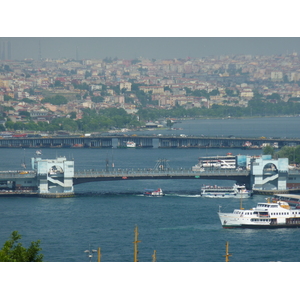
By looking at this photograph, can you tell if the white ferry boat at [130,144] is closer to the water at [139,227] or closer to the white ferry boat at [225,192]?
the water at [139,227]

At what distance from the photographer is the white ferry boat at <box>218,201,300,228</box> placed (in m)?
11.9

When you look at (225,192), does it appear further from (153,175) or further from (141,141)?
(141,141)

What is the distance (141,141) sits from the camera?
98.0 feet

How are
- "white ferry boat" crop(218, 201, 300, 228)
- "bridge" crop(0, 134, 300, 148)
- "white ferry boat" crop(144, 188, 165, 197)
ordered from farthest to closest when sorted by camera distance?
1. "bridge" crop(0, 134, 300, 148)
2. "white ferry boat" crop(144, 188, 165, 197)
3. "white ferry boat" crop(218, 201, 300, 228)

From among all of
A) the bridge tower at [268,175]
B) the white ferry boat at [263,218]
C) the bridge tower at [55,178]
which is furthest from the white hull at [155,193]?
the white ferry boat at [263,218]

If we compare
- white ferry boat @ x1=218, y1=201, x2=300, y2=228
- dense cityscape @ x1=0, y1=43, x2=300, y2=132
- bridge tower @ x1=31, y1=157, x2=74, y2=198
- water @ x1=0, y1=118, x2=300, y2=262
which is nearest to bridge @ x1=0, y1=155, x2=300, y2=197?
bridge tower @ x1=31, y1=157, x2=74, y2=198

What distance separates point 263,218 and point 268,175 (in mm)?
3684

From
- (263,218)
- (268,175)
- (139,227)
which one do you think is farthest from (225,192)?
(139,227)

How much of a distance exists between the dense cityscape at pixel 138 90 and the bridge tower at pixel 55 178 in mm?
20762

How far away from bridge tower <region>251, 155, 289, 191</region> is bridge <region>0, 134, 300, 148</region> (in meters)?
12.6

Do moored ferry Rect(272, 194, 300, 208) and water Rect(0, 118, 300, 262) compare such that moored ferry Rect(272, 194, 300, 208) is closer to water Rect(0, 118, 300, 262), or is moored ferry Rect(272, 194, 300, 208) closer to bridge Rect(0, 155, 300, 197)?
water Rect(0, 118, 300, 262)

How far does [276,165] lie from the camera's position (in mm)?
15633

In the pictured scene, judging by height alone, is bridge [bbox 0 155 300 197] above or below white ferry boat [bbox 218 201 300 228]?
above

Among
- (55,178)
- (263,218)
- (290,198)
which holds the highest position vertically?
(55,178)
